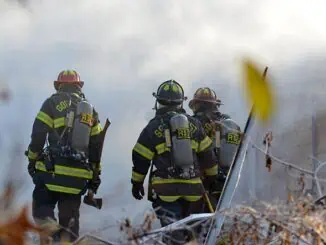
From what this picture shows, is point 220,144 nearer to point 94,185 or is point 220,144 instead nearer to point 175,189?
point 175,189

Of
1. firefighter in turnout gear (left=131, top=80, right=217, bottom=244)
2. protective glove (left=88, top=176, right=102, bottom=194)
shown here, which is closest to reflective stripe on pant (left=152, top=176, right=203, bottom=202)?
firefighter in turnout gear (left=131, top=80, right=217, bottom=244)

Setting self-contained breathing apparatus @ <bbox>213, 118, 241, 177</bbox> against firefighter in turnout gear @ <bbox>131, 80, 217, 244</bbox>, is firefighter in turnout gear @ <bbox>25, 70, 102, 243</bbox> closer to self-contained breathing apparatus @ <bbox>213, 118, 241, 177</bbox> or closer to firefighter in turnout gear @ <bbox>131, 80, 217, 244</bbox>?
firefighter in turnout gear @ <bbox>131, 80, 217, 244</bbox>

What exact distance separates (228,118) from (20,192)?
20.8 feet

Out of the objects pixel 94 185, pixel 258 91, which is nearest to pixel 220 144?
pixel 94 185

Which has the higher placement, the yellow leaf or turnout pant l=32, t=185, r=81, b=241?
the yellow leaf

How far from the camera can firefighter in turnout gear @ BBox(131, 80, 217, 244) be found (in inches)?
261

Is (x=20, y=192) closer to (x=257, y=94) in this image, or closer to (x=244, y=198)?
(x=257, y=94)

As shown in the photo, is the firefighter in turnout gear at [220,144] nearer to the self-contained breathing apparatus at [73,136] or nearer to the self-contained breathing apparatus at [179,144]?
the self-contained breathing apparatus at [179,144]

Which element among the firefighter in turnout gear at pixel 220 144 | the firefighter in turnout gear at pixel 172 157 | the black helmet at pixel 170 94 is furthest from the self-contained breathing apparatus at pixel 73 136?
the firefighter in turnout gear at pixel 220 144

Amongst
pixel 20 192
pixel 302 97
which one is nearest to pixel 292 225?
pixel 20 192

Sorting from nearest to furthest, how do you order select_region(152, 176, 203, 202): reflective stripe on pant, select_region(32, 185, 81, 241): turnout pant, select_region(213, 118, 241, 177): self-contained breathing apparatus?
select_region(152, 176, 203, 202): reflective stripe on pant < select_region(32, 185, 81, 241): turnout pant < select_region(213, 118, 241, 177): self-contained breathing apparatus

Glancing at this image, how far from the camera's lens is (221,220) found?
3.42 meters

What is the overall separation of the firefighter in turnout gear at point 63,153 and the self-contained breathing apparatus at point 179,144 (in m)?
0.75

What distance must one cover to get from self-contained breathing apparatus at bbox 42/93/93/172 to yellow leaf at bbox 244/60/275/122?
5241mm
